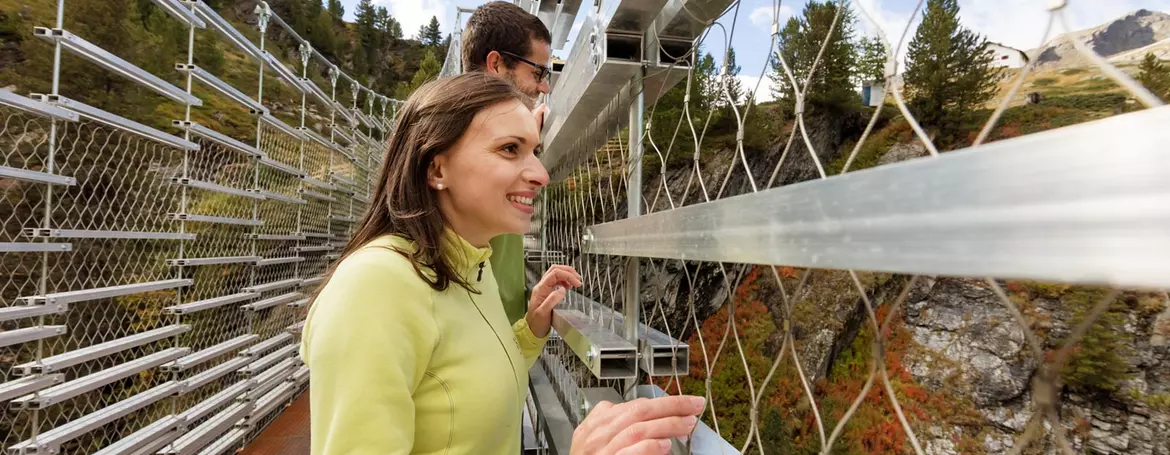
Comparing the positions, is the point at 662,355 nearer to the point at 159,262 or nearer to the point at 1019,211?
the point at 1019,211

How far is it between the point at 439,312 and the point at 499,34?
3.67 ft

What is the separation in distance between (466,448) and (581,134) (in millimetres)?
1111

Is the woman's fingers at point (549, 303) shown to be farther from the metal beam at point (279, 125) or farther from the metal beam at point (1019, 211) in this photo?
the metal beam at point (279, 125)

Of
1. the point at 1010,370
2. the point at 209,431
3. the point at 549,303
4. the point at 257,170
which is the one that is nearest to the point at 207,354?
the point at 209,431

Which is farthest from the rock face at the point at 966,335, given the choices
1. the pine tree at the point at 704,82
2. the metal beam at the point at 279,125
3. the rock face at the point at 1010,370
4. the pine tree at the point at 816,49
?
the metal beam at the point at 279,125

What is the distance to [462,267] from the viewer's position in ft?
2.92

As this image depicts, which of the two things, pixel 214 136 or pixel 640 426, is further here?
pixel 214 136

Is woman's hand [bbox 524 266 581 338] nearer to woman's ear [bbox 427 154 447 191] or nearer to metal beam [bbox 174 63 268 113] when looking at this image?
woman's ear [bbox 427 154 447 191]

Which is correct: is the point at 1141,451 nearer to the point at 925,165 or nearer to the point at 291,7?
the point at 925,165

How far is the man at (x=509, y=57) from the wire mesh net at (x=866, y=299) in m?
0.21

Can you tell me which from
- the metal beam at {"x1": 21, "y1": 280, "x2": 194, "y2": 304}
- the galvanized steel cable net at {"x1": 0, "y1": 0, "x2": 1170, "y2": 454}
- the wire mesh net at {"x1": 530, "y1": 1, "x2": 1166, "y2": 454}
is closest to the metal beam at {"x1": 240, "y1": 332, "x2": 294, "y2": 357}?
the galvanized steel cable net at {"x1": 0, "y1": 0, "x2": 1170, "y2": 454}

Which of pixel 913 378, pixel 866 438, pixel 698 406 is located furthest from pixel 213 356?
pixel 866 438

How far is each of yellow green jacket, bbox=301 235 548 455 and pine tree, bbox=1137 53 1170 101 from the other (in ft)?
2.35

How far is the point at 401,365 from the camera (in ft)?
2.04
